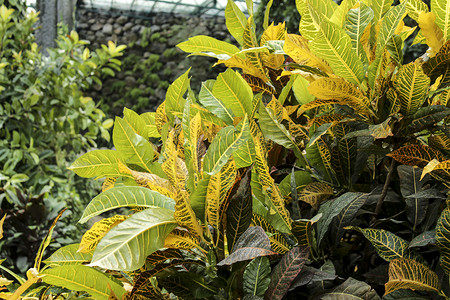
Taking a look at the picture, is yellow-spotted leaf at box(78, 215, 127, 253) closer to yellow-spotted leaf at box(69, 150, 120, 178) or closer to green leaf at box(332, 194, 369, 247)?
yellow-spotted leaf at box(69, 150, 120, 178)

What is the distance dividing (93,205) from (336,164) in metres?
0.32

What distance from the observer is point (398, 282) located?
0.40 metres

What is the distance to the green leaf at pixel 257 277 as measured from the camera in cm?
43

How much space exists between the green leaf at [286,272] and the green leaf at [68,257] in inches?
9.7

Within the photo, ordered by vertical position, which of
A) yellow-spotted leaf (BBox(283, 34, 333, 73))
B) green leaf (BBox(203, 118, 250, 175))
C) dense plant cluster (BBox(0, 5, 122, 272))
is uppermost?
yellow-spotted leaf (BBox(283, 34, 333, 73))

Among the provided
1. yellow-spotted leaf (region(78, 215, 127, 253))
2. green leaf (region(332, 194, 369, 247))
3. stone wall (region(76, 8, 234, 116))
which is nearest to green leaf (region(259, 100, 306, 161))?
green leaf (region(332, 194, 369, 247))

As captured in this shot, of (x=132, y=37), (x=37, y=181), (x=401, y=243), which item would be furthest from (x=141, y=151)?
(x=132, y=37)

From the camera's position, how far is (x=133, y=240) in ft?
1.24

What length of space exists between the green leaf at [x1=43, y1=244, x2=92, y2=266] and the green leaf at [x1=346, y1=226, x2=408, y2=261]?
0.35 meters

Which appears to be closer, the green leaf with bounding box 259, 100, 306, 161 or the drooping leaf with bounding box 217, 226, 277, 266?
the drooping leaf with bounding box 217, 226, 277, 266

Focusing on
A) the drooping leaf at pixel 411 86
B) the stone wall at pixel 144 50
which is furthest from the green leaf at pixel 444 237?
the stone wall at pixel 144 50

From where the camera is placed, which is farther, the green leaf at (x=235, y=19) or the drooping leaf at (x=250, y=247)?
the green leaf at (x=235, y=19)

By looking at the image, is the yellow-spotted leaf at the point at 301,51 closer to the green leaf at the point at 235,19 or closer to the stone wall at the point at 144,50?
the green leaf at the point at 235,19

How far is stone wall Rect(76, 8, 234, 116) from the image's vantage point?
933cm
